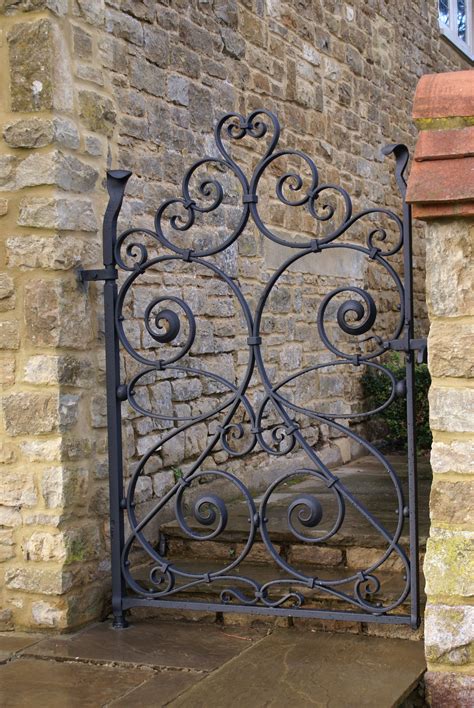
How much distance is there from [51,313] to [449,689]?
83.0 inches

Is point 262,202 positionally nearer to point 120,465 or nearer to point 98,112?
point 98,112

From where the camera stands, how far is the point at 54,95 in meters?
4.03

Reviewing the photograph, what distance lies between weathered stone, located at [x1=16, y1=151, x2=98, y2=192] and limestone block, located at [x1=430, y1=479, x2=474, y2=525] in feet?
6.46

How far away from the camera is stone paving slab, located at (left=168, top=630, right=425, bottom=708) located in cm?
325

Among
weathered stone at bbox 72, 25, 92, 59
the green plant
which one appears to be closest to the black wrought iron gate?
weathered stone at bbox 72, 25, 92, 59

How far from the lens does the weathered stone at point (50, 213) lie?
4035 mm

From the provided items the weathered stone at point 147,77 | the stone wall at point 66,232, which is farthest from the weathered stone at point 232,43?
the weathered stone at point 147,77

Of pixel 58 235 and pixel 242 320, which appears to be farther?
pixel 242 320

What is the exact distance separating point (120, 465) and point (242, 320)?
193 cm

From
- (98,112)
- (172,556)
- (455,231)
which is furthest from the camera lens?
(172,556)

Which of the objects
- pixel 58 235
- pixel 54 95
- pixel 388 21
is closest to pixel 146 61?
pixel 54 95

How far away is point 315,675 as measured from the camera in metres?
3.47

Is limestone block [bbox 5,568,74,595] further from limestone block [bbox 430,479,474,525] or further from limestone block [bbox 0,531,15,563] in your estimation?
limestone block [bbox 430,479,474,525]

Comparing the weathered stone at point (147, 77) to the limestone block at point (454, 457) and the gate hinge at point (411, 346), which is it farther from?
the limestone block at point (454, 457)
